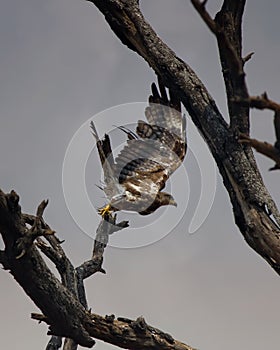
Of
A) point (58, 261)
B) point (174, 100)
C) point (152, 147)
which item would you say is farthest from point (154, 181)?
point (58, 261)

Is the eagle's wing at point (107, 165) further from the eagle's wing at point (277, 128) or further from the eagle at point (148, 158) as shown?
the eagle's wing at point (277, 128)

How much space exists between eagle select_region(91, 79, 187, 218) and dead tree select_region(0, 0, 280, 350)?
876mm

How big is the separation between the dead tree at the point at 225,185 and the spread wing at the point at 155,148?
831mm

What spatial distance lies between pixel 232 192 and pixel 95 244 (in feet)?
16.3

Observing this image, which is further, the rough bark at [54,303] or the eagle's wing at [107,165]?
the eagle's wing at [107,165]

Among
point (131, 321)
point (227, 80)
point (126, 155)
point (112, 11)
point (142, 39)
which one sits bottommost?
point (131, 321)

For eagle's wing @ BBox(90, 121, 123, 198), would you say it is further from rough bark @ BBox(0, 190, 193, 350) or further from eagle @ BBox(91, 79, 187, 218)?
rough bark @ BBox(0, 190, 193, 350)

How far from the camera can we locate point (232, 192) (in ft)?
25.6

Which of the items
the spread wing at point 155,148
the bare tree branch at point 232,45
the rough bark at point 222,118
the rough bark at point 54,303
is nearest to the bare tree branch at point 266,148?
the rough bark at point 222,118

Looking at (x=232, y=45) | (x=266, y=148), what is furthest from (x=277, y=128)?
(x=232, y=45)

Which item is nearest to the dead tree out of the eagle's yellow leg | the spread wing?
the spread wing

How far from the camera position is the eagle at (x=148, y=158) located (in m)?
9.54

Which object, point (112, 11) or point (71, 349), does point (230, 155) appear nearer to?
point (112, 11)

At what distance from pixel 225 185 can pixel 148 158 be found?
228cm
